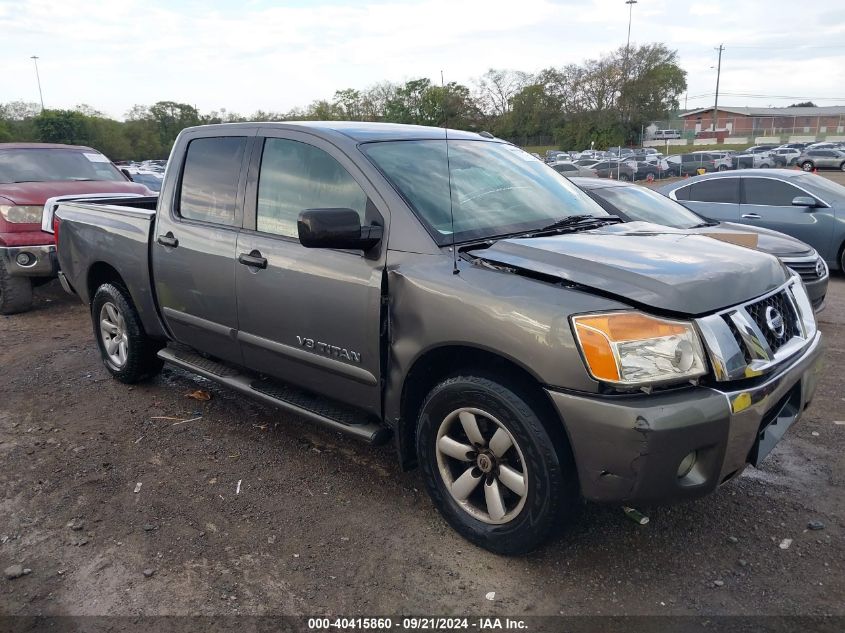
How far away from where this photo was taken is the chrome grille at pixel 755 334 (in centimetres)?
248

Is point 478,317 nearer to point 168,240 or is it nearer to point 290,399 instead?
point 290,399

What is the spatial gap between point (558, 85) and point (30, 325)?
7071cm

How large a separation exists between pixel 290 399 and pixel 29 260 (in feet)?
17.1

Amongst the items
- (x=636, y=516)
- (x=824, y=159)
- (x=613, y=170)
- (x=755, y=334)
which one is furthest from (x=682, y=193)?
(x=824, y=159)

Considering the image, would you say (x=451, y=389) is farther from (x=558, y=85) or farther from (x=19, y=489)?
(x=558, y=85)

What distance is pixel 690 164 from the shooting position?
34.3 m

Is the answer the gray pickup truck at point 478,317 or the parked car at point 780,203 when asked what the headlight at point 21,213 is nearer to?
the gray pickup truck at point 478,317

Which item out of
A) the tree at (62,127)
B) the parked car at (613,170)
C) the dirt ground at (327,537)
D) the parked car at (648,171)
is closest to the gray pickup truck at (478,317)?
the dirt ground at (327,537)

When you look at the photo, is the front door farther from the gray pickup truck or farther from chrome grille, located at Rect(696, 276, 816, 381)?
chrome grille, located at Rect(696, 276, 816, 381)

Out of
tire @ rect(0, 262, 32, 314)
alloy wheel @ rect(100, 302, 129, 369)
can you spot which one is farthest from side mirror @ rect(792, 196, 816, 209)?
tire @ rect(0, 262, 32, 314)

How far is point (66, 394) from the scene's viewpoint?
5.05 meters

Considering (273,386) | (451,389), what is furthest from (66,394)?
(451,389)

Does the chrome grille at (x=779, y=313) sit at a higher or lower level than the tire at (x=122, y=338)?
higher

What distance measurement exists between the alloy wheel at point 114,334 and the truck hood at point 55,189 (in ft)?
10.1
